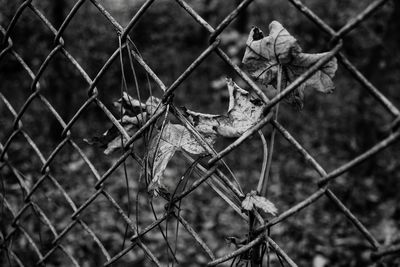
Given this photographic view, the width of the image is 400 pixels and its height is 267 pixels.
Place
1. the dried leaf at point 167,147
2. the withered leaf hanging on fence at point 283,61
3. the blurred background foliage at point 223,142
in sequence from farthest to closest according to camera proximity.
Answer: the blurred background foliage at point 223,142 → the dried leaf at point 167,147 → the withered leaf hanging on fence at point 283,61

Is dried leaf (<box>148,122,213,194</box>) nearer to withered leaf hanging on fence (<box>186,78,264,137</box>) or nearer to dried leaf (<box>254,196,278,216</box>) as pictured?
withered leaf hanging on fence (<box>186,78,264,137</box>)

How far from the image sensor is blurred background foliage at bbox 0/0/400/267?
2.89 metres

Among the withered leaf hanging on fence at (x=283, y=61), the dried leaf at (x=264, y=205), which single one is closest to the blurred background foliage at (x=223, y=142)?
the dried leaf at (x=264, y=205)

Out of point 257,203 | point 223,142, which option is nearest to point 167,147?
point 257,203

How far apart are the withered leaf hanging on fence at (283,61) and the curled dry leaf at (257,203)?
199 millimetres

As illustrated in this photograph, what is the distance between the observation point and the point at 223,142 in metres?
4.79

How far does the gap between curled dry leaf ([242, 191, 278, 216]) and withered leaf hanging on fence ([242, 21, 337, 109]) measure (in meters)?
0.20

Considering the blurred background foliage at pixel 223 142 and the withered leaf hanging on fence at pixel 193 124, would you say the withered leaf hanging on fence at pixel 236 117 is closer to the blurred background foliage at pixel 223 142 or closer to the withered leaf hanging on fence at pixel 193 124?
the withered leaf hanging on fence at pixel 193 124

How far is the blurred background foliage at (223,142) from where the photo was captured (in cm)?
289

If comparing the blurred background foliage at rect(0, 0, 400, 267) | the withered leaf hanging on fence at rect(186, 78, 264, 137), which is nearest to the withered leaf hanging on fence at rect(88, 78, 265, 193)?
the withered leaf hanging on fence at rect(186, 78, 264, 137)

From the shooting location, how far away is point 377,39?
129 inches

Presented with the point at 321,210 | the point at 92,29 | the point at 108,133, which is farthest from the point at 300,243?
the point at 92,29

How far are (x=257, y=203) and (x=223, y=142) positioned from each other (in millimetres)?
4082

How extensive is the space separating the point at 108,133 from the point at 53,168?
3245mm
